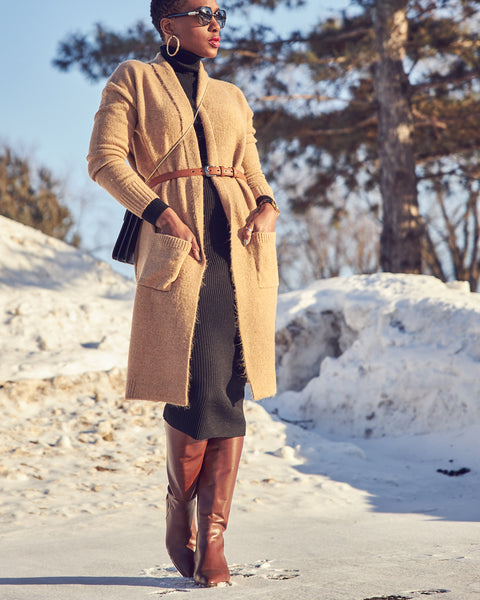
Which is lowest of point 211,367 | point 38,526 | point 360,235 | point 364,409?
point 38,526

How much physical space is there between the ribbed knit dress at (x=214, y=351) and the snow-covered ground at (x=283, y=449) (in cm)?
51

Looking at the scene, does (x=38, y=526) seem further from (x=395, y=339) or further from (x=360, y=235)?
(x=360, y=235)

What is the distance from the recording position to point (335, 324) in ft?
23.1

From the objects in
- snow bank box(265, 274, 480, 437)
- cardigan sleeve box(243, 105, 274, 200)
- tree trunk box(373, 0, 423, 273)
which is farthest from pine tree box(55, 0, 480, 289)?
cardigan sleeve box(243, 105, 274, 200)

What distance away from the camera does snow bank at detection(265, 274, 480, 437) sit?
17.7ft

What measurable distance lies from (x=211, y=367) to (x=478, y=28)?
1018 cm

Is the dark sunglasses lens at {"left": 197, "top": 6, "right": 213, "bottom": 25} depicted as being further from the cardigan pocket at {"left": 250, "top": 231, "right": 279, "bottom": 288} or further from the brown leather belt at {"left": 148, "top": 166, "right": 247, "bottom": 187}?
the cardigan pocket at {"left": 250, "top": 231, "right": 279, "bottom": 288}

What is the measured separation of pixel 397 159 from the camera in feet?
34.0

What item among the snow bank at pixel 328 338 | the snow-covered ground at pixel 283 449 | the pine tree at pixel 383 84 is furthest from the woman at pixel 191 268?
the pine tree at pixel 383 84

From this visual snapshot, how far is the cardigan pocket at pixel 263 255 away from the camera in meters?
2.31

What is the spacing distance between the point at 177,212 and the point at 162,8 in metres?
0.74

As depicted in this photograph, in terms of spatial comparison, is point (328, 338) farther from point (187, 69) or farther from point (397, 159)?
point (187, 69)

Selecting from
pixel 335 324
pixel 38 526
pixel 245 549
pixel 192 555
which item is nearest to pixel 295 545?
pixel 245 549

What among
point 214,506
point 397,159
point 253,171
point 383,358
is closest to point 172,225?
point 253,171
